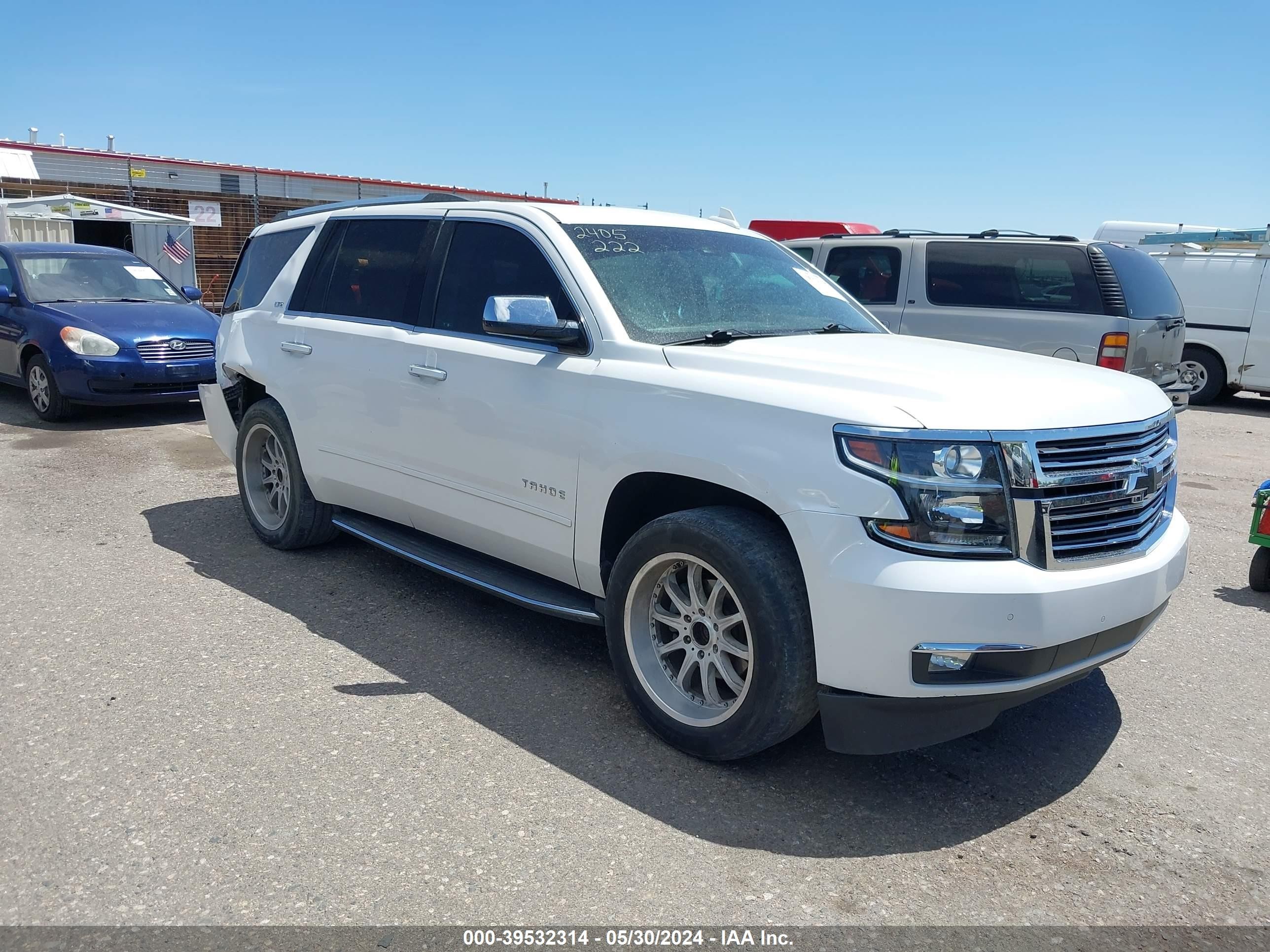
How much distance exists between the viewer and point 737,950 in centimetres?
266

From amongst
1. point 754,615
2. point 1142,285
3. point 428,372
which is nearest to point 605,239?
point 428,372

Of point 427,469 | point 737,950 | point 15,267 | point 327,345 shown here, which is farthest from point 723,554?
point 15,267

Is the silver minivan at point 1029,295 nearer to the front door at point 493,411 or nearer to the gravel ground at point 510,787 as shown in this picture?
the gravel ground at point 510,787

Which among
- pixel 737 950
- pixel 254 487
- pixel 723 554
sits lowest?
pixel 737 950

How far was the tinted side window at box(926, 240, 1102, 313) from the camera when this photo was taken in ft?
29.3

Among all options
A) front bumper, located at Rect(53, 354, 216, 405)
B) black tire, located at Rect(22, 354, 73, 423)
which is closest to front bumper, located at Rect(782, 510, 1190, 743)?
front bumper, located at Rect(53, 354, 216, 405)

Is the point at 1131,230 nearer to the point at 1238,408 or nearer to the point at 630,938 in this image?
the point at 1238,408

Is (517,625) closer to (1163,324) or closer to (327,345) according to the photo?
(327,345)

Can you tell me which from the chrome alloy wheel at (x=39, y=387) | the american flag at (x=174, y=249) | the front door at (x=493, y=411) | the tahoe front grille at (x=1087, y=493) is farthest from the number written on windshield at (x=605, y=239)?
the american flag at (x=174, y=249)

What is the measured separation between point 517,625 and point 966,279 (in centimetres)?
636

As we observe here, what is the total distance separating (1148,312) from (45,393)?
10.3 metres

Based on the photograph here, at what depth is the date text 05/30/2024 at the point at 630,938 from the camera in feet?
8.77

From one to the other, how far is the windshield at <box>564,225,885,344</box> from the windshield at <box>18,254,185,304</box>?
8.54 meters

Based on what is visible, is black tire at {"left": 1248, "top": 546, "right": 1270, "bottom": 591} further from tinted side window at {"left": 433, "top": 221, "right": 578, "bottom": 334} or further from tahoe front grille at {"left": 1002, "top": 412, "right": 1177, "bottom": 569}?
tinted side window at {"left": 433, "top": 221, "right": 578, "bottom": 334}
